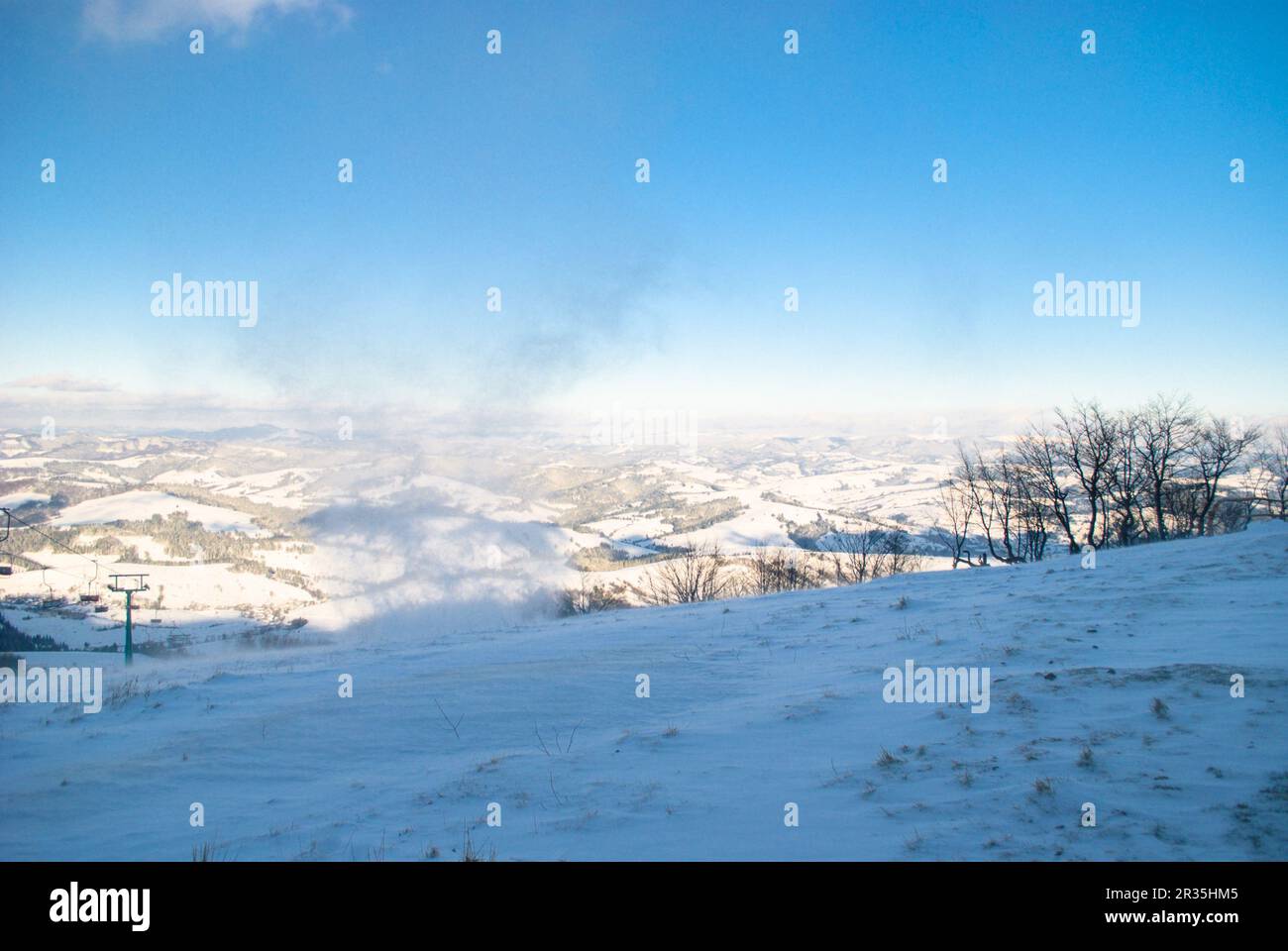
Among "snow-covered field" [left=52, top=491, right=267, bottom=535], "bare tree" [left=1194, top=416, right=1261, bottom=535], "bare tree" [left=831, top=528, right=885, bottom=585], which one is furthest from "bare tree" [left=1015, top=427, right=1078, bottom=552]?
"snow-covered field" [left=52, top=491, right=267, bottom=535]

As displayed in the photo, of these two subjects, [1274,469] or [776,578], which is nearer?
[1274,469]

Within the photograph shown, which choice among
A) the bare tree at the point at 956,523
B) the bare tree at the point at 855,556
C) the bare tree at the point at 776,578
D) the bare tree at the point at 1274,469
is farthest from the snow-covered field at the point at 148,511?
the bare tree at the point at 1274,469

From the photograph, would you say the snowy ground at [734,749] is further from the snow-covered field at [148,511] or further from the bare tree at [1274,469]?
the snow-covered field at [148,511]

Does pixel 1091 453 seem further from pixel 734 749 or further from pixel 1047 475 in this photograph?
pixel 734 749

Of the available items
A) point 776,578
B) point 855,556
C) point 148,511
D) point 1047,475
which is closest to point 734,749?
point 1047,475

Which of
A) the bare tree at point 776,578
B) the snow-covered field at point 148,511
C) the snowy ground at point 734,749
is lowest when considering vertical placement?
the bare tree at point 776,578
